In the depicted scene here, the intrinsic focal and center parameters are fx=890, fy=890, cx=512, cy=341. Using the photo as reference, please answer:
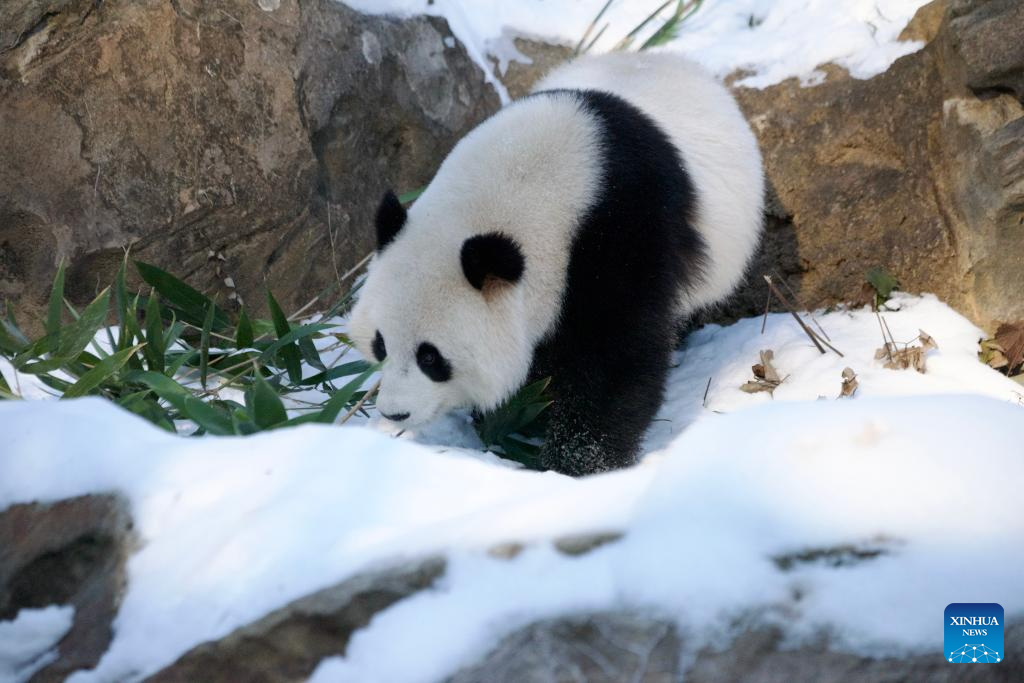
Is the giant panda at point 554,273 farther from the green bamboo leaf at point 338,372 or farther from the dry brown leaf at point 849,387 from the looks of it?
the dry brown leaf at point 849,387

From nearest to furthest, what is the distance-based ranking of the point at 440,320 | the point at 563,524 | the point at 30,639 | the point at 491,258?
1. the point at 563,524
2. the point at 30,639
3. the point at 491,258
4. the point at 440,320

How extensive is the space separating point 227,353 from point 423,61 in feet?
5.49

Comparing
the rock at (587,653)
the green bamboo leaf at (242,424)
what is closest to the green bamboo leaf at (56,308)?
the green bamboo leaf at (242,424)

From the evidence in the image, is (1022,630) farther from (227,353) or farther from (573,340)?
(227,353)

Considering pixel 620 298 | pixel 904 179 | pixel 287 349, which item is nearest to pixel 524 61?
pixel 904 179

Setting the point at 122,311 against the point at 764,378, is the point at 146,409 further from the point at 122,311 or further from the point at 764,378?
the point at 764,378

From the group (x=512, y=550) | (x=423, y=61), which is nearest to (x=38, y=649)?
(x=512, y=550)

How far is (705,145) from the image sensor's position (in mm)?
2912

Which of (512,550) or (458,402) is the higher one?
(512,550)

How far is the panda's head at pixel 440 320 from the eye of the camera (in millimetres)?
2463

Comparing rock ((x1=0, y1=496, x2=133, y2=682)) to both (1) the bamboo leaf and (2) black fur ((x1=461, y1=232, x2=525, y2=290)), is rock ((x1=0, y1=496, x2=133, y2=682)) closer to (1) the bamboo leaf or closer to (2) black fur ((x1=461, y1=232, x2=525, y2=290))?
(2) black fur ((x1=461, y1=232, x2=525, y2=290))

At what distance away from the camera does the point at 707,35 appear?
Result: 4.33 meters

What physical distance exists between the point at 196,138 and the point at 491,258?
66.9 inches

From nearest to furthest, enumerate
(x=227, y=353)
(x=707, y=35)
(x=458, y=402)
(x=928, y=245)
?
(x=458, y=402) < (x=227, y=353) < (x=928, y=245) < (x=707, y=35)
